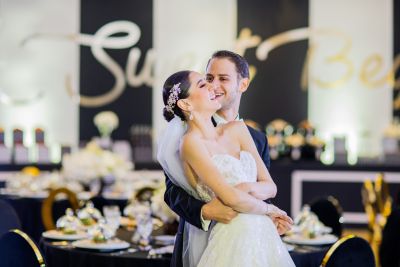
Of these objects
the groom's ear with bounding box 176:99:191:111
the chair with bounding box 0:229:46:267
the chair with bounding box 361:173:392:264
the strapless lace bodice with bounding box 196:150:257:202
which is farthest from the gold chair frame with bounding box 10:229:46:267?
the chair with bounding box 361:173:392:264

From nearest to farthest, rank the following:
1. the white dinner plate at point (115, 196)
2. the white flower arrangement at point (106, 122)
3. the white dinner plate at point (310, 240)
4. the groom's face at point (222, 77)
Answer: the groom's face at point (222, 77) < the white dinner plate at point (310, 240) < the white dinner plate at point (115, 196) < the white flower arrangement at point (106, 122)

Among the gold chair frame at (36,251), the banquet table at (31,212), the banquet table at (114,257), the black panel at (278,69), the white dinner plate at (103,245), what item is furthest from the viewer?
the black panel at (278,69)

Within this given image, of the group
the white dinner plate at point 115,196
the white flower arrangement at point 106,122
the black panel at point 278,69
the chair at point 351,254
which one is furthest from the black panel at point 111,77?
the chair at point 351,254

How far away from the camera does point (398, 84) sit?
12.1m

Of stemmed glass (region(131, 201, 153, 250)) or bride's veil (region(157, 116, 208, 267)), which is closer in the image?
bride's veil (region(157, 116, 208, 267))

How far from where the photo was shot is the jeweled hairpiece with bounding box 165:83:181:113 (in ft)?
10.4

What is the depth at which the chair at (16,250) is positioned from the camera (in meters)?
3.62

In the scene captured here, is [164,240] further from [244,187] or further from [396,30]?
[396,30]

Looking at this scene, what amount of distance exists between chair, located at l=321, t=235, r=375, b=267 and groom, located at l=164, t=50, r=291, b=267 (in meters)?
0.45

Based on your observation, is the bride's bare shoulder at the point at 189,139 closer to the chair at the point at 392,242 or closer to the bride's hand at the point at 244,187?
the bride's hand at the point at 244,187

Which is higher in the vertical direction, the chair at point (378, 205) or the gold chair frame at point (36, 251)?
the gold chair frame at point (36, 251)

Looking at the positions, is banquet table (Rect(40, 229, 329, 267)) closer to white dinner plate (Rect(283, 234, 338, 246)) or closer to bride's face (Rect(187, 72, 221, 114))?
white dinner plate (Rect(283, 234, 338, 246))

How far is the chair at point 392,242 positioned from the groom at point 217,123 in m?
1.64

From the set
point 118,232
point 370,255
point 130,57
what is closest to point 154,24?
point 130,57
